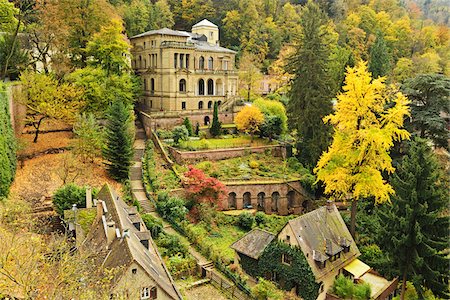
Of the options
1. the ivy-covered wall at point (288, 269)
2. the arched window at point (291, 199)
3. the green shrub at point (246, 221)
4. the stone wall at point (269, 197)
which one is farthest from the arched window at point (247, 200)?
the ivy-covered wall at point (288, 269)

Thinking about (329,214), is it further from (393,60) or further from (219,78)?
(393,60)

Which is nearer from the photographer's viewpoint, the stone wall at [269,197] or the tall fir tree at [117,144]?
the tall fir tree at [117,144]

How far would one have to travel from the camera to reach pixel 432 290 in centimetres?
2323

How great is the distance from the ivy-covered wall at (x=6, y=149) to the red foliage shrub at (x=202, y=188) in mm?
13404

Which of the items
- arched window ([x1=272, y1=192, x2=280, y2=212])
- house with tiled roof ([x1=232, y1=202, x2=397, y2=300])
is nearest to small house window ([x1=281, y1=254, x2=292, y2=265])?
house with tiled roof ([x1=232, y1=202, x2=397, y2=300])

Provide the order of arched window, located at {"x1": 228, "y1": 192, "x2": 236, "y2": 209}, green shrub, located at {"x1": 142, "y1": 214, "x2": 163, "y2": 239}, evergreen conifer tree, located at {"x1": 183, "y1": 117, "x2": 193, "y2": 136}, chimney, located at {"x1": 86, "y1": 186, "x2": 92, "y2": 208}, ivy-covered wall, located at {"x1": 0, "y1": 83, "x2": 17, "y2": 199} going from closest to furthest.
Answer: chimney, located at {"x1": 86, "y1": 186, "x2": 92, "y2": 208}, ivy-covered wall, located at {"x1": 0, "y1": 83, "x2": 17, "y2": 199}, green shrub, located at {"x1": 142, "y1": 214, "x2": 163, "y2": 239}, arched window, located at {"x1": 228, "y1": 192, "x2": 236, "y2": 209}, evergreen conifer tree, located at {"x1": 183, "y1": 117, "x2": 193, "y2": 136}

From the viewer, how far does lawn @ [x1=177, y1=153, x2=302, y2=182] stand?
39531 millimetres

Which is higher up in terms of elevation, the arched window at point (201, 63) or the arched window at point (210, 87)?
the arched window at point (201, 63)

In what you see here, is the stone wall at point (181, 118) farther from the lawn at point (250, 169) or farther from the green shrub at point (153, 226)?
the green shrub at point (153, 226)

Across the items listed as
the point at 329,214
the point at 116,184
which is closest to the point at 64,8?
the point at 116,184

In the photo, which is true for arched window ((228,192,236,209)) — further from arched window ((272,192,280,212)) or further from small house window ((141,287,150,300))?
small house window ((141,287,150,300))

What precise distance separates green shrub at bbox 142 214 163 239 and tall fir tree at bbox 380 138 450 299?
15.1 m

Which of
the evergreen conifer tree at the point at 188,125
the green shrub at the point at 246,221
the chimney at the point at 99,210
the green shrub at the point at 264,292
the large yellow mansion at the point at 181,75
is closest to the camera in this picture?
the chimney at the point at 99,210

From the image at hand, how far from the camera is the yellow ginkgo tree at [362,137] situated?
26.9 metres
